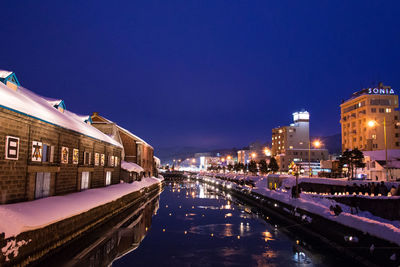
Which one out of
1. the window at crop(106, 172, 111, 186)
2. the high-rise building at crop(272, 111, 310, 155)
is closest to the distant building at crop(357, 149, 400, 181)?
the window at crop(106, 172, 111, 186)

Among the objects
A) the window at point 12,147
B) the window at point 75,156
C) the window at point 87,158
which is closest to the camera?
the window at point 12,147

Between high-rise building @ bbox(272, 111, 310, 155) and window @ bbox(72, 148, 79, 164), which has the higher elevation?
high-rise building @ bbox(272, 111, 310, 155)

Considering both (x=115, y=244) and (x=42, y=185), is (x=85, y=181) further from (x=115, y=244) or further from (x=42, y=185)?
(x=115, y=244)

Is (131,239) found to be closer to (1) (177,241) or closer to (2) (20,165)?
(1) (177,241)

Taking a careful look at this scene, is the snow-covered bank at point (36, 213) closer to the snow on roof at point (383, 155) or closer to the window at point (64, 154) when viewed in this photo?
the window at point (64, 154)

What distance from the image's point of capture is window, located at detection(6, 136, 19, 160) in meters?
16.0

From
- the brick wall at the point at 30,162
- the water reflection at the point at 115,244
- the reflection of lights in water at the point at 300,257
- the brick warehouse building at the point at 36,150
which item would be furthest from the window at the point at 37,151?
the reflection of lights in water at the point at 300,257

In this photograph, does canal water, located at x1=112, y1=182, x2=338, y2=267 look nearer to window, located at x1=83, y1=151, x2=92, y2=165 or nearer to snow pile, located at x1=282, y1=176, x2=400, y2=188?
window, located at x1=83, y1=151, x2=92, y2=165

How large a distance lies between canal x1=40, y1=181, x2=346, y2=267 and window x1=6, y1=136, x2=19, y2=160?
5440 mm

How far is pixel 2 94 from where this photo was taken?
51.5 ft

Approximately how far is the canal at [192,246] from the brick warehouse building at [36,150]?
450 cm

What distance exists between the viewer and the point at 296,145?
143875 mm

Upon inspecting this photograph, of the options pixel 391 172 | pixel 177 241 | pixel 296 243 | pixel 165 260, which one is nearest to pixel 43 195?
pixel 177 241

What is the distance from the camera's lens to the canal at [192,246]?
14.2m
